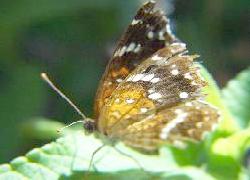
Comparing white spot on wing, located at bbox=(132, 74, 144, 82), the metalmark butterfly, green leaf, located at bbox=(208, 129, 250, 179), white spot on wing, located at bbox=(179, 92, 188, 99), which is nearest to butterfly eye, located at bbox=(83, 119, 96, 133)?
the metalmark butterfly

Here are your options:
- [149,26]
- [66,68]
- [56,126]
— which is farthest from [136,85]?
[66,68]

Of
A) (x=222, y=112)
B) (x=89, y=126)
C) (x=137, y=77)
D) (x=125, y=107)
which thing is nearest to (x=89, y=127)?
(x=89, y=126)

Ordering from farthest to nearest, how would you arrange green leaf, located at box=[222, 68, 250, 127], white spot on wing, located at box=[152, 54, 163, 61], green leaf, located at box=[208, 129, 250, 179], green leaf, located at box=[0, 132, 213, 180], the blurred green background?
the blurred green background < green leaf, located at box=[222, 68, 250, 127] < white spot on wing, located at box=[152, 54, 163, 61] < green leaf, located at box=[208, 129, 250, 179] < green leaf, located at box=[0, 132, 213, 180]

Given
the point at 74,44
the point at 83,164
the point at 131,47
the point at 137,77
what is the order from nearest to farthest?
the point at 83,164, the point at 137,77, the point at 131,47, the point at 74,44

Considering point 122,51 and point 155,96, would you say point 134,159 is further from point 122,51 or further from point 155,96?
point 122,51

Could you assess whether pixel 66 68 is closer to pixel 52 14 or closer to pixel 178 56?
pixel 52 14

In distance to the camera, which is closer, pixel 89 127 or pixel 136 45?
pixel 89 127

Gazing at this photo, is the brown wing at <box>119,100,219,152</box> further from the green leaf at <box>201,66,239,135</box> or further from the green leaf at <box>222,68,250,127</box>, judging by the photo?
the green leaf at <box>222,68,250,127</box>

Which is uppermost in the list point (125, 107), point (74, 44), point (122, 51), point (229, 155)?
point (74, 44)
